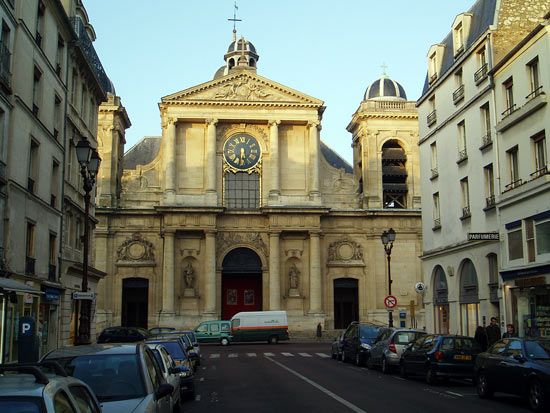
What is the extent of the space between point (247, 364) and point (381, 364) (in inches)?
255

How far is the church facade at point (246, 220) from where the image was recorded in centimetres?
5544

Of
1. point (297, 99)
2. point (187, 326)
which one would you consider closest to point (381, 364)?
point (187, 326)

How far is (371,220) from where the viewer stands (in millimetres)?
58188

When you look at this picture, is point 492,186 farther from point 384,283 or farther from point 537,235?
point 384,283

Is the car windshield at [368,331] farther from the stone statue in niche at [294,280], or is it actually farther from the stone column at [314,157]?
the stone column at [314,157]

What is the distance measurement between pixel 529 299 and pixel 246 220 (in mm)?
34003

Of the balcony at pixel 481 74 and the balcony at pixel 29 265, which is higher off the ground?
the balcony at pixel 481 74

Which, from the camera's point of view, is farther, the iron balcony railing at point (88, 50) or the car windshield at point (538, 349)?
the iron balcony railing at point (88, 50)

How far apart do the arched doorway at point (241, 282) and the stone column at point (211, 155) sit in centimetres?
559

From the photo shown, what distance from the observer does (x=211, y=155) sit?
56.5m

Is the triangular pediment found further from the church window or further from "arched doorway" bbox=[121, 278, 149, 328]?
"arched doorway" bbox=[121, 278, 149, 328]

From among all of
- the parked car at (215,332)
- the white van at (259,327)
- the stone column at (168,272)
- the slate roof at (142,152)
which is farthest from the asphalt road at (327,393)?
the slate roof at (142,152)

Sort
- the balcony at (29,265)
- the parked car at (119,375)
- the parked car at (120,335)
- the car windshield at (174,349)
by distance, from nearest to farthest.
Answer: the parked car at (119,375), the car windshield at (174,349), the balcony at (29,265), the parked car at (120,335)

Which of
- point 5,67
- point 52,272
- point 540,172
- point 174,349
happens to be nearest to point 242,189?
point 52,272
